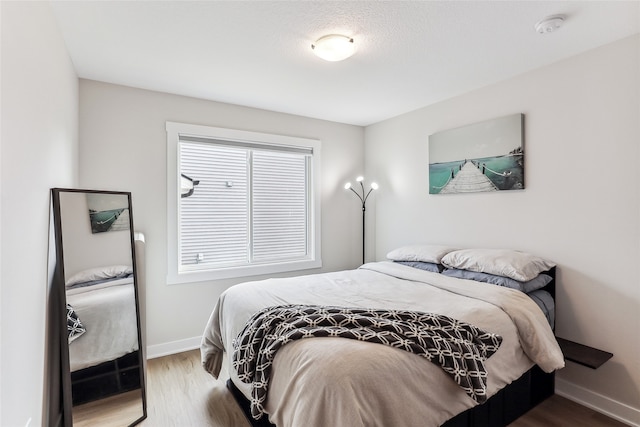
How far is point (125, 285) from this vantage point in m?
2.22

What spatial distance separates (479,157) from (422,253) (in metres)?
1.02

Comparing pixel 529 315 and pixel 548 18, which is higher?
pixel 548 18

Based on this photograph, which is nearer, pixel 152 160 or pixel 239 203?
pixel 152 160

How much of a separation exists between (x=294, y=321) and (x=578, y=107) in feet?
8.23

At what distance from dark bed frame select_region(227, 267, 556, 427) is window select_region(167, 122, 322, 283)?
4.41 ft

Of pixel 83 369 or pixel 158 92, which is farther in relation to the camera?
pixel 158 92

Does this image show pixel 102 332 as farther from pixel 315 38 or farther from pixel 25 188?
pixel 315 38

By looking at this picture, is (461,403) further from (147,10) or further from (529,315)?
(147,10)

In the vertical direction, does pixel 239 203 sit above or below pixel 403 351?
above

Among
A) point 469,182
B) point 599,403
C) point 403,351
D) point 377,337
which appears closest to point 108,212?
point 377,337

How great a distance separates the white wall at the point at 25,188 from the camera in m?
1.19

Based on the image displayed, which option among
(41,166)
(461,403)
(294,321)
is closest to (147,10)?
(41,166)

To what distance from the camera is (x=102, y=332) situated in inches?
80.8

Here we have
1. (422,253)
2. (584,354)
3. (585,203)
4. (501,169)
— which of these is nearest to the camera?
(584,354)
